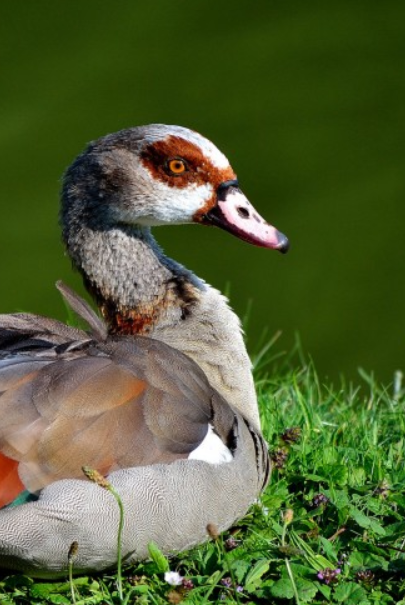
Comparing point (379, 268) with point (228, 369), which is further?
point (379, 268)

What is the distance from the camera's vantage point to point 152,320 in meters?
4.38

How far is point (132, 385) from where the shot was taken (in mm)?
3686

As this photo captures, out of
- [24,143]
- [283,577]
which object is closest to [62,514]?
[283,577]

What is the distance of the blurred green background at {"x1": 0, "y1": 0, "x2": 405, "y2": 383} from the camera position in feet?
27.3

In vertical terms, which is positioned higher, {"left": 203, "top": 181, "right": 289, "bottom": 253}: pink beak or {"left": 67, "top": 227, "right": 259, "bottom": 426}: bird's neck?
{"left": 203, "top": 181, "right": 289, "bottom": 253}: pink beak

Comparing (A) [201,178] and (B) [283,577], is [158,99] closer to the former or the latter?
(A) [201,178]

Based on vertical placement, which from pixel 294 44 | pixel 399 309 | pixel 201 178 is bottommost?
pixel 399 309

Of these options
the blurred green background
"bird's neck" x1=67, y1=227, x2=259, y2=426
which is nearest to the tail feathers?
"bird's neck" x1=67, y1=227, x2=259, y2=426

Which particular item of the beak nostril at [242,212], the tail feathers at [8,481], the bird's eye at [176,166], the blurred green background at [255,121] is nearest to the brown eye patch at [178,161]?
the bird's eye at [176,166]

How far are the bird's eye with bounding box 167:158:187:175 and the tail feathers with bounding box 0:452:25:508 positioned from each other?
1333mm

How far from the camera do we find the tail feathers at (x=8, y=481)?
3.41 meters

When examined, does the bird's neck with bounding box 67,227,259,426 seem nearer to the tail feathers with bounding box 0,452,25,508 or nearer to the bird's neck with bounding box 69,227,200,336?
the bird's neck with bounding box 69,227,200,336

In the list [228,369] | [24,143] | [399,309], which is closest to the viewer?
[228,369]

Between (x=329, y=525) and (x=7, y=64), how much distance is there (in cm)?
693
